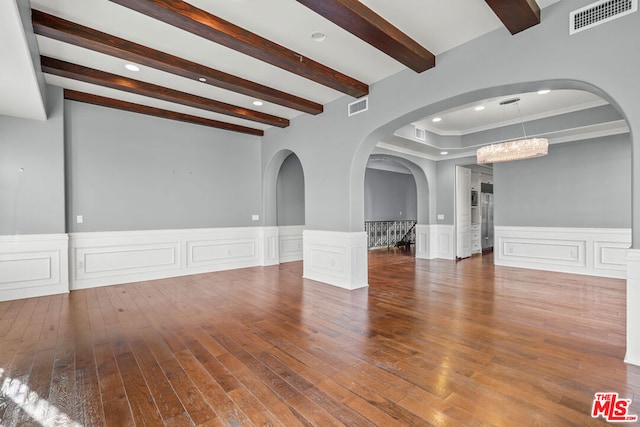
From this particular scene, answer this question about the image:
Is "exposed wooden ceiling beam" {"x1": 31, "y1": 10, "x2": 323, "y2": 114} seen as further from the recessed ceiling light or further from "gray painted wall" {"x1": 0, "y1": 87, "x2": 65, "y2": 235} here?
"gray painted wall" {"x1": 0, "y1": 87, "x2": 65, "y2": 235}

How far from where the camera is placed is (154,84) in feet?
15.0

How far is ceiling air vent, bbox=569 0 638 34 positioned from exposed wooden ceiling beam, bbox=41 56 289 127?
467 centimetres

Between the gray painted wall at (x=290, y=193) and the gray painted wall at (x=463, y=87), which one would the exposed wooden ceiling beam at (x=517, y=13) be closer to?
the gray painted wall at (x=463, y=87)

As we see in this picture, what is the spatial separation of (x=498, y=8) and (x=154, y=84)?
454 cm

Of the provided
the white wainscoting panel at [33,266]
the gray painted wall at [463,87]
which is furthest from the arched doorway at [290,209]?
the white wainscoting panel at [33,266]

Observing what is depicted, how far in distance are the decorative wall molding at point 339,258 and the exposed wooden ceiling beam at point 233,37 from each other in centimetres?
242

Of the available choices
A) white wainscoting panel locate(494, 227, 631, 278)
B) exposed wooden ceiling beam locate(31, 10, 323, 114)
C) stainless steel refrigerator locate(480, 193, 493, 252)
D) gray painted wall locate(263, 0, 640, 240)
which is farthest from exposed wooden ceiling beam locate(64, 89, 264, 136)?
stainless steel refrigerator locate(480, 193, 493, 252)

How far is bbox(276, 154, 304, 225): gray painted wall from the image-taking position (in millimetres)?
7841

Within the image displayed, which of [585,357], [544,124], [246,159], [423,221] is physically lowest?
[585,357]

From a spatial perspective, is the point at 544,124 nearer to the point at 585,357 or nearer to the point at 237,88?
the point at 585,357

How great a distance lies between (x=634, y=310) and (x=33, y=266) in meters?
7.19

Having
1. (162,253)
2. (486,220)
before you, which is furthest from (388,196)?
(162,253)

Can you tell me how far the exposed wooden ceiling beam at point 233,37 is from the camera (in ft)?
8.84

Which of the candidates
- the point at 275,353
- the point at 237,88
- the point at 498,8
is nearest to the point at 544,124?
the point at 498,8
